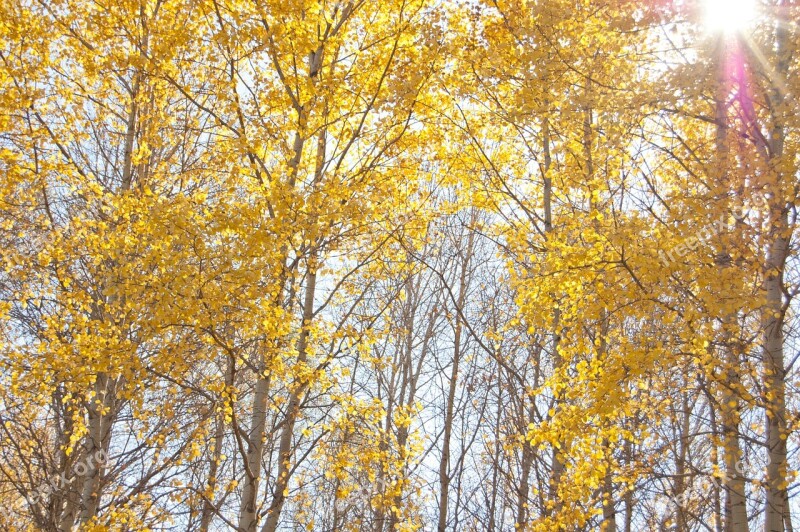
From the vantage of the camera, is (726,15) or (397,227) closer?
(726,15)

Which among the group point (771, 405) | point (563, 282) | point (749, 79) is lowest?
point (771, 405)

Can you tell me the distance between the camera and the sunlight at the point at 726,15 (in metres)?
Answer: 4.26

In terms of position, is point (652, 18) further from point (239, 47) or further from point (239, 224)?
point (239, 47)

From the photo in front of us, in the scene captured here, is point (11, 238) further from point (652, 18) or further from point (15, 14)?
point (652, 18)

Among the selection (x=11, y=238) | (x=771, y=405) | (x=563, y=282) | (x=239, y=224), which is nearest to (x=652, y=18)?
(x=563, y=282)

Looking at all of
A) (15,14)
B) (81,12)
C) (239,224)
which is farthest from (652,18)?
(15,14)

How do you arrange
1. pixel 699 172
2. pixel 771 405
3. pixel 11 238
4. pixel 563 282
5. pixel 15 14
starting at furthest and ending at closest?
1. pixel 11 238
2. pixel 15 14
3. pixel 699 172
4. pixel 563 282
5. pixel 771 405

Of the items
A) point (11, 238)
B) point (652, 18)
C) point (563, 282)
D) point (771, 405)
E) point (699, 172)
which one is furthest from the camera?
point (11, 238)

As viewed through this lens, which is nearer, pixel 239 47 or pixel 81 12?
pixel 239 47

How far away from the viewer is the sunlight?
4.26 m

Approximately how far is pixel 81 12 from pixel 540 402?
7229mm

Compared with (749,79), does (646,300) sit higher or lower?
lower

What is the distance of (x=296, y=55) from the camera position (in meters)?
5.98

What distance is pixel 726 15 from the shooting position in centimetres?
428
